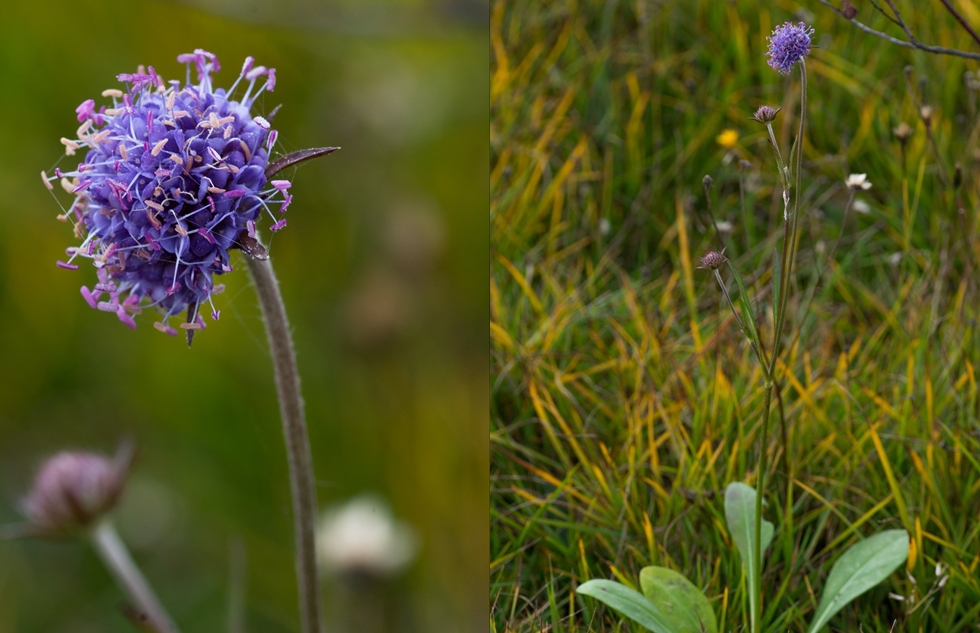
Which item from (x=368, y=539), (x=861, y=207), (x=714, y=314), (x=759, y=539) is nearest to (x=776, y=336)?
(x=759, y=539)

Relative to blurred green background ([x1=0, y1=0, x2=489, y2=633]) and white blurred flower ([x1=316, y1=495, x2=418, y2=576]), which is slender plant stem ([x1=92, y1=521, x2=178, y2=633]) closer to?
blurred green background ([x1=0, y1=0, x2=489, y2=633])

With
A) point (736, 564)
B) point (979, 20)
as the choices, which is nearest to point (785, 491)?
point (736, 564)

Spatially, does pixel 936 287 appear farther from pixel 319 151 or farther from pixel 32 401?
pixel 32 401

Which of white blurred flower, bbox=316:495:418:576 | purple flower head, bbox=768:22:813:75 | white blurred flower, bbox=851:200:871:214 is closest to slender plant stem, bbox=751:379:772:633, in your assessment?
purple flower head, bbox=768:22:813:75

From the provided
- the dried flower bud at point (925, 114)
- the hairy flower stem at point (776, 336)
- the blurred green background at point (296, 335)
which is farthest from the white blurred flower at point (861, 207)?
the blurred green background at point (296, 335)

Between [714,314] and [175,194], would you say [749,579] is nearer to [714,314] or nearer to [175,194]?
[714,314]

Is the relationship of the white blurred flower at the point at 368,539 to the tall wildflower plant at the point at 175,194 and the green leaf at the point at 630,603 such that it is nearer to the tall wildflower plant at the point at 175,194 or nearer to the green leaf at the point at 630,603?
the green leaf at the point at 630,603
